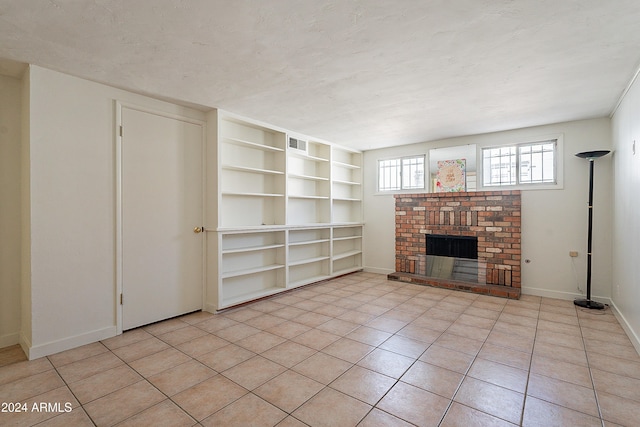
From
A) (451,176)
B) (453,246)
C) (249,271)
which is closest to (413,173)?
(451,176)

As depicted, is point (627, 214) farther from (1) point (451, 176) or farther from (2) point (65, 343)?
(2) point (65, 343)

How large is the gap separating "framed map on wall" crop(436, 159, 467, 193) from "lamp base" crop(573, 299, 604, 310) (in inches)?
85.6

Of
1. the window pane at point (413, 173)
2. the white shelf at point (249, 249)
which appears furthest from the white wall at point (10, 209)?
the window pane at point (413, 173)

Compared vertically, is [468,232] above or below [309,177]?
below

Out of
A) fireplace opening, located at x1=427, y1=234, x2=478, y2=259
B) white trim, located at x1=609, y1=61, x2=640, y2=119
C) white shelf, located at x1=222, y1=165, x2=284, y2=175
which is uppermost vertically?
white trim, located at x1=609, y1=61, x2=640, y2=119

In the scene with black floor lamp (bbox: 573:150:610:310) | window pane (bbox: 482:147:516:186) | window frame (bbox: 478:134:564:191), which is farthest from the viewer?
window pane (bbox: 482:147:516:186)

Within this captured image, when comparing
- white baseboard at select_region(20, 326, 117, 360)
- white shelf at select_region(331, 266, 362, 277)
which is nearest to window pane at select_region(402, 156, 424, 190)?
white shelf at select_region(331, 266, 362, 277)

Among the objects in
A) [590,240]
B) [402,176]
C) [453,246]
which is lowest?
[453,246]

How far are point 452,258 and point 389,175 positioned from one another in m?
1.99

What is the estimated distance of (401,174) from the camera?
5.95 m

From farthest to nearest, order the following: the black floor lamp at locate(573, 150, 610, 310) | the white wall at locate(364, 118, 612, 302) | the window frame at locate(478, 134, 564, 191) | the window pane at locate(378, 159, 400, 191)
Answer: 1. the window pane at locate(378, 159, 400, 191)
2. the window frame at locate(478, 134, 564, 191)
3. the white wall at locate(364, 118, 612, 302)
4. the black floor lamp at locate(573, 150, 610, 310)

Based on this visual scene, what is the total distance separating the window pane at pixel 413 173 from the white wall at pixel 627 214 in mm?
2606

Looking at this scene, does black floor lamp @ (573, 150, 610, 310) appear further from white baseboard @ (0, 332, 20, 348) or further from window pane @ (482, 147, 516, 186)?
white baseboard @ (0, 332, 20, 348)

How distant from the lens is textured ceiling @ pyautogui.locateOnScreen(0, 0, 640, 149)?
6.23ft
